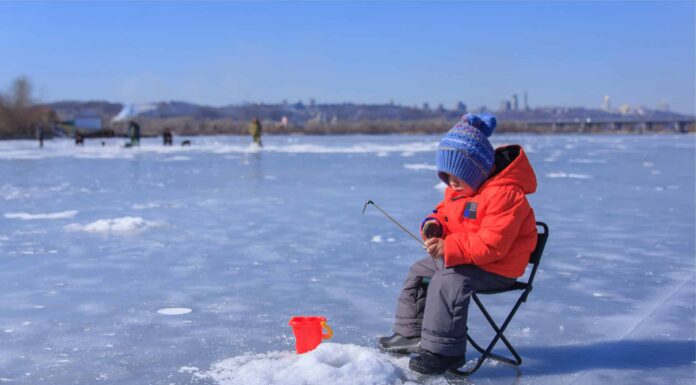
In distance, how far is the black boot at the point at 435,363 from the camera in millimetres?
3158

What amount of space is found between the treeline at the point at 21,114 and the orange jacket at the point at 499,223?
65.3m

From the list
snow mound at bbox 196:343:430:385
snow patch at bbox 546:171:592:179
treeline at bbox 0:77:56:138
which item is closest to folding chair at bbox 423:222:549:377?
snow mound at bbox 196:343:430:385

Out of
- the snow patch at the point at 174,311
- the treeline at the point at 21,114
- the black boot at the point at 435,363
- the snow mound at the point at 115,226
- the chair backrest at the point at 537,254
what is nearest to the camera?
the black boot at the point at 435,363

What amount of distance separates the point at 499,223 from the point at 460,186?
291 mm

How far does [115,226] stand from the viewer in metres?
7.74

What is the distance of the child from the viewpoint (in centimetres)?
306

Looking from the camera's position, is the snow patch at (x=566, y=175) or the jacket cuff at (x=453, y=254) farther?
the snow patch at (x=566, y=175)

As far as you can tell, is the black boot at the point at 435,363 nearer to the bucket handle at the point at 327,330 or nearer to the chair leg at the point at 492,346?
the chair leg at the point at 492,346

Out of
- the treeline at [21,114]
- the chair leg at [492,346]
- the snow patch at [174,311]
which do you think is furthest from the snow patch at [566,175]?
the treeline at [21,114]

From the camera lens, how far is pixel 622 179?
49.2ft

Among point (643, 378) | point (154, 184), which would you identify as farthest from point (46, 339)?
point (154, 184)

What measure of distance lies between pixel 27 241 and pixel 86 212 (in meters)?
2.40

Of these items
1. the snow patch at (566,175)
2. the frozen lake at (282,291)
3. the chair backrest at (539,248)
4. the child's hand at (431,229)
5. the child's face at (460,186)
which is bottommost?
the snow patch at (566,175)

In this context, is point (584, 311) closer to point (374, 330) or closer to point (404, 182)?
point (374, 330)
